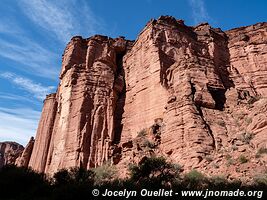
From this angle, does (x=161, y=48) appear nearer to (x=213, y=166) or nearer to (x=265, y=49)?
(x=265, y=49)

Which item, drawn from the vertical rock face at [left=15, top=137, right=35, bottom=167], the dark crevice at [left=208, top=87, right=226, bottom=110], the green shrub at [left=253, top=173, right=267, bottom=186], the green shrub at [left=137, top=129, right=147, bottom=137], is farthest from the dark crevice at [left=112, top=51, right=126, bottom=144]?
the green shrub at [left=253, top=173, right=267, bottom=186]

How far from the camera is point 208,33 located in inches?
1529

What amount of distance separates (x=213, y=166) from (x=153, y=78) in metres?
15.6

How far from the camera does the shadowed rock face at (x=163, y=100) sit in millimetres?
20891

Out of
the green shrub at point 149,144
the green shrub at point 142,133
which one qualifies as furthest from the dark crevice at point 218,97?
the green shrub at point 142,133

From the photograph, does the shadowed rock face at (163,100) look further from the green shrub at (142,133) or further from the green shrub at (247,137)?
the green shrub at (142,133)

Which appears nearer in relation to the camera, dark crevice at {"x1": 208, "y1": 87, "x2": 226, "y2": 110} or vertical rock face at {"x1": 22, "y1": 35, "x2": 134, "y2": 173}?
dark crevice at {"x1": 208, "y1": 87, "x2": 226, "y2": 110}

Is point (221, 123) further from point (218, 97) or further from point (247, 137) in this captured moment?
point (218, 97)

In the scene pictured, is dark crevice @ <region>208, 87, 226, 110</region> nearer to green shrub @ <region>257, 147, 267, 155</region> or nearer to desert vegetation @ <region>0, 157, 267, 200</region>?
desert vegetation @ <region>0, 157, 267, 200</region>

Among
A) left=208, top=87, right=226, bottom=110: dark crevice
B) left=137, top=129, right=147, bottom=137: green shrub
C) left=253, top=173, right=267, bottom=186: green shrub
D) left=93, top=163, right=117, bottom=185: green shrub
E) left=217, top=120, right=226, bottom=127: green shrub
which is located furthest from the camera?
left=137, top=129, right=147, bottom=137: green shrub

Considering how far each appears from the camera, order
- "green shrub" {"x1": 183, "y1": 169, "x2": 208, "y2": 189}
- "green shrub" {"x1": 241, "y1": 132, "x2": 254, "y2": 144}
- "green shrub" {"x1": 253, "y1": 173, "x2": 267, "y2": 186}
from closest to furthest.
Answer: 1. "green shrub" {"x1": 253, "y1": 173, "x2": 267, "y2": 186}
2. "green shrub" {"x1": 183, "y1": 169, "x2": 208, "y2": 189}
3. "green shrub" {"x1": 241, "y1": 132, "x2": 254, "y2": 144}

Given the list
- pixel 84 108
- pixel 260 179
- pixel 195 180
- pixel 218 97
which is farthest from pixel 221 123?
pixel 84 108

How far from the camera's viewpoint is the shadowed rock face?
2089cm

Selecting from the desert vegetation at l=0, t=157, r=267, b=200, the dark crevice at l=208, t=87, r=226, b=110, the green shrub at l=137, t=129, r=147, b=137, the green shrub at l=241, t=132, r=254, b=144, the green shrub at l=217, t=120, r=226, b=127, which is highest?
the dark crevice at l=208, t=87, r=226, b=110
